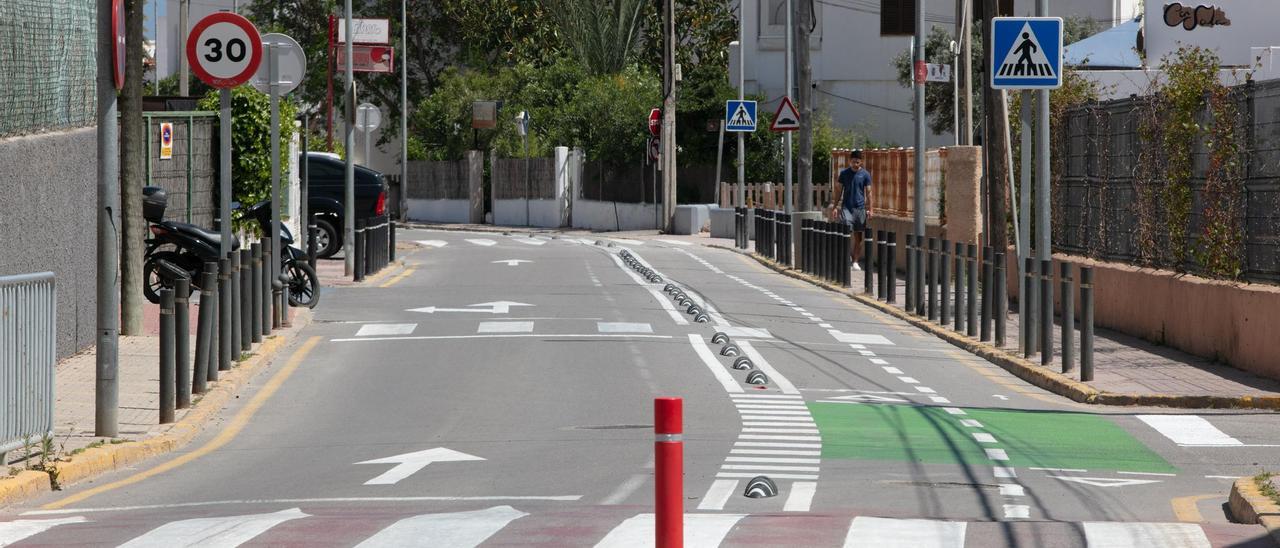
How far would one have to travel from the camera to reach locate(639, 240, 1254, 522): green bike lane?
967cm

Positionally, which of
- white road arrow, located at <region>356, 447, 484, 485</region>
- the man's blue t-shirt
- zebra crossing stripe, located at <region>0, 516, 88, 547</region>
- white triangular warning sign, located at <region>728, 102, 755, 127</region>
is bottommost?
white road arrow, located at <region>356, 447, 484, 485</region>

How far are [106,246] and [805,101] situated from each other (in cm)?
2223

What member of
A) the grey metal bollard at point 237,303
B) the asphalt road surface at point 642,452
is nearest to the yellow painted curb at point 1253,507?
the asphalt road surface at point 642,452

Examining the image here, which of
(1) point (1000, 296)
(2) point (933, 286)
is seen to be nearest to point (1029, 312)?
(1) point (1000, 296)

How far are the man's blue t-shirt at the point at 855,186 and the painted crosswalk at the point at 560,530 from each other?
23.1 meters

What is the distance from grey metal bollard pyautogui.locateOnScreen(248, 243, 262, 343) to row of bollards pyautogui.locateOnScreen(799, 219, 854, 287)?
465 inches

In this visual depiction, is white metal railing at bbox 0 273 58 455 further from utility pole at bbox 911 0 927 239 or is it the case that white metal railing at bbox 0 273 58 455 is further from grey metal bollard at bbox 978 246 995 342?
utility pole at bbox 911 0 927 239

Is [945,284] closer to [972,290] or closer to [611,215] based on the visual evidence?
[972,290]

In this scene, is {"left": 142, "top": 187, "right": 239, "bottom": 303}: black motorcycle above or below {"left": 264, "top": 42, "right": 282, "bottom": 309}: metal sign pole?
below

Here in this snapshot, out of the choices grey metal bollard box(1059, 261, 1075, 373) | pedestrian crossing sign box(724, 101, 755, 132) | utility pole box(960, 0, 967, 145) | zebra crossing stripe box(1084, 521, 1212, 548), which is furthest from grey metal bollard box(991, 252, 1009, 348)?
pedestrian crossing sign box(724, 101, 755, 132)

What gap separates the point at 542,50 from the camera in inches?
2803

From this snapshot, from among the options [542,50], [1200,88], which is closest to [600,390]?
[1200,88]

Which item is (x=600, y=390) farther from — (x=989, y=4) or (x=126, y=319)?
Result: (x=989, y=4)

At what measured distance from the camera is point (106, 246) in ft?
39.4
